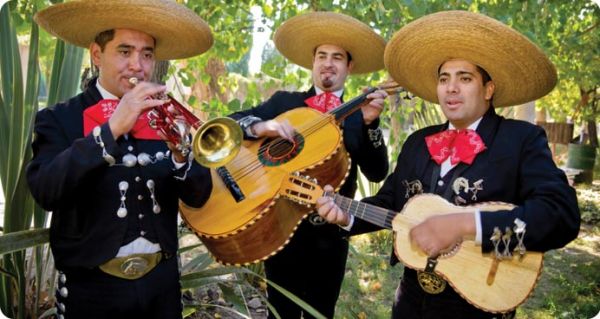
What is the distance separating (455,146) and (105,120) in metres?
1.48

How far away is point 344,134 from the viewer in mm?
2850

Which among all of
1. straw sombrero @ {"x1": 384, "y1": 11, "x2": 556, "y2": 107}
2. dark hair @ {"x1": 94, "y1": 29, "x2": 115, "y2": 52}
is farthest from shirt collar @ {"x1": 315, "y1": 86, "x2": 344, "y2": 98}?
dark hair @ {"x1": 94, "y1": 29, "x2": 115, "y2": 52}

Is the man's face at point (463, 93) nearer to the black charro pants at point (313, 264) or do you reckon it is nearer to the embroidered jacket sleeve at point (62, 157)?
the black charro pants at point (313, 264)

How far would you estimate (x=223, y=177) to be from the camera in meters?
2.62

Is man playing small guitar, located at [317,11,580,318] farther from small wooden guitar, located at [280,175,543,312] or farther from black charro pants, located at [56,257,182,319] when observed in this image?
black charro pants, located at [56,257,182,319]

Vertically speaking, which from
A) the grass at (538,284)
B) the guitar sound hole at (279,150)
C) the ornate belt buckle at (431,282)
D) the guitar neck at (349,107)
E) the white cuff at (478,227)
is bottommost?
the grass at (538,284)

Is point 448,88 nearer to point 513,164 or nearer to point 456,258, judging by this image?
point 513,164

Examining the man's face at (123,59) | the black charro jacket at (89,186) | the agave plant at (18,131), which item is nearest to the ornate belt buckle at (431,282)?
the black charro jacket at (89,186)

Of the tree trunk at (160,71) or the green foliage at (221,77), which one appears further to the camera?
the tree trunk at (160,71)

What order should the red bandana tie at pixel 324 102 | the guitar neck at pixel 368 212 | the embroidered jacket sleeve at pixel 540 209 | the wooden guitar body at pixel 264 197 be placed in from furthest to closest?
the red bandana tie at pixel 324 102, the wooden guitar body at pixel 264 197, the guitar neck at pixel 368 212, the embroidered jacket sleeve at pixel 540 209

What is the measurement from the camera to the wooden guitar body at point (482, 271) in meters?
1.94

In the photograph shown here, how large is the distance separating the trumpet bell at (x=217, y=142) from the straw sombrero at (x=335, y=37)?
1263 mm

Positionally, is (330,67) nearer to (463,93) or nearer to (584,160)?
(463,93)

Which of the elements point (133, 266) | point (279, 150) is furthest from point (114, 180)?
point (279, 150)
